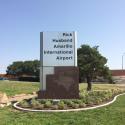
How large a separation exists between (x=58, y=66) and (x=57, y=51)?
3.56 feet

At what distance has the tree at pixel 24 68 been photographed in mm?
125188

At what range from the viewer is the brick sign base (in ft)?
70.3

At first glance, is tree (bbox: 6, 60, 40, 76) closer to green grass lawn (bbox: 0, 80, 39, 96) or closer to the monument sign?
green grass lawn (bbox: 0, 80, 39, 96)

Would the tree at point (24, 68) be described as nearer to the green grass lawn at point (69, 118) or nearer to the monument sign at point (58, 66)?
the monument sign at point (58, 66)

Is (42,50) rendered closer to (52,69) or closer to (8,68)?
(52,69)

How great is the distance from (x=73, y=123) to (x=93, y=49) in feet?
90.0

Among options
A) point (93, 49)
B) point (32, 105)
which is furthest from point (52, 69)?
point (93, 49)

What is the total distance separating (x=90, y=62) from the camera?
39.3 meters

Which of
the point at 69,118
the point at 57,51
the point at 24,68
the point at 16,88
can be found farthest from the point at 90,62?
the point at 24,68

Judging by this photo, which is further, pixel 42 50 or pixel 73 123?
pixel 42 50

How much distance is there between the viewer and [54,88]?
21.6 m

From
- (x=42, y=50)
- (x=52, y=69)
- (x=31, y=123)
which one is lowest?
(x=31, y=123)

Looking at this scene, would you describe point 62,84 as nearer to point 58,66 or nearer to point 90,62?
point 58,66

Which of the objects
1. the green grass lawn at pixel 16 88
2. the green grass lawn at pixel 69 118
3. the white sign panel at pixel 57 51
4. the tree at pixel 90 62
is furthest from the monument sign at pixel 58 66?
the tree at pixel 90 62
